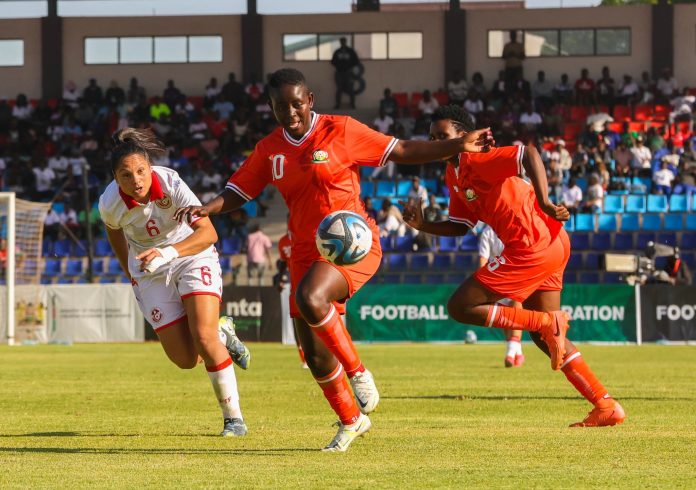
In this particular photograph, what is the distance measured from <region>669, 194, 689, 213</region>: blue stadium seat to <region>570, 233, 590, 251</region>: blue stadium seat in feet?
8.96

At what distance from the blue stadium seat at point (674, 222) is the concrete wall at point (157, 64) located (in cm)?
1794

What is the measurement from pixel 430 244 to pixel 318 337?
24.5 metres

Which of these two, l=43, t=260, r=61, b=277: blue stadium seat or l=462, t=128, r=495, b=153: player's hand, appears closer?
l=462, t=128, r=495, b=153: player's hand

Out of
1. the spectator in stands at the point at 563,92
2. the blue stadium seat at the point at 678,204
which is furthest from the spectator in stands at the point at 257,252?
the spectator in stands at the point at 563,92

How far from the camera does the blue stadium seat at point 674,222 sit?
33.8 metres

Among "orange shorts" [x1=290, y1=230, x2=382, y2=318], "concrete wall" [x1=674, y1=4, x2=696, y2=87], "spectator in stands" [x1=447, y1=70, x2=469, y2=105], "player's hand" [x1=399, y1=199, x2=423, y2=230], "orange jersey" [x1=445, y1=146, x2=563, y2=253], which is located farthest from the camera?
"concrete wall" [x1=674, y1=4, x2=696, y2=87]

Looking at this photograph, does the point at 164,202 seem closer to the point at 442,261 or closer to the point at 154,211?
the point at 154,211

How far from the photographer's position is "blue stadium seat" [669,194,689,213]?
113 ft

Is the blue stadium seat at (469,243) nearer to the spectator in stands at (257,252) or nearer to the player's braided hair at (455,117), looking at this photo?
the spectator in stands at (257,252)

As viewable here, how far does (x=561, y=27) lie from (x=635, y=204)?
12.7 metres

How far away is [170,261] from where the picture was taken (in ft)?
30.7

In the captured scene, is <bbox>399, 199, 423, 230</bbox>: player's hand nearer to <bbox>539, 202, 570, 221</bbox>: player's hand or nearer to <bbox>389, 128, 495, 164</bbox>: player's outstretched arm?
<bbox>539, 202, 570, 221</bbox>: player's hand

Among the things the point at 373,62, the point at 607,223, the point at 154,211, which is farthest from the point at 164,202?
the point at 373,62

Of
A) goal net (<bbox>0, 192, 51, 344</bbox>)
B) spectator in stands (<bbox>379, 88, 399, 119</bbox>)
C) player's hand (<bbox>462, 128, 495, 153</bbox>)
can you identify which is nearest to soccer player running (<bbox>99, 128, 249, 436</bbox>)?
player's hand (<bbox>462, 128, 495, 153</bbox>)
